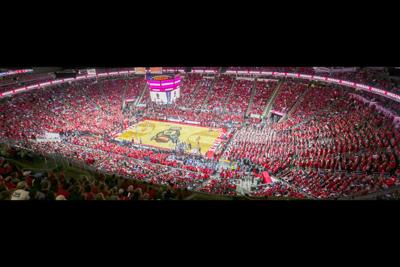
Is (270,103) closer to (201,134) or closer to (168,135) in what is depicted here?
(201,134)

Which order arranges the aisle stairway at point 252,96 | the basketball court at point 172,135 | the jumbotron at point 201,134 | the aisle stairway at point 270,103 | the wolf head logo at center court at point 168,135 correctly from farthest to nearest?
the aisle stairway at point 252,96, the aisle stairway at point 270,103, the wolf head logo at center court at point 168,135, the basketball court at point 172,135, the jumbotron at point 201,134

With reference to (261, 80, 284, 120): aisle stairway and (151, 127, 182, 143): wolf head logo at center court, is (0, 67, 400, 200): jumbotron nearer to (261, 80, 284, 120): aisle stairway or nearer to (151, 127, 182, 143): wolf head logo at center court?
(261, 80, 284, 120): aisle stairway

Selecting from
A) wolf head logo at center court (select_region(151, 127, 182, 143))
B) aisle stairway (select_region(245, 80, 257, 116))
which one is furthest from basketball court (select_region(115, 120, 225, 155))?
aisle stairway (select_region(245, 80, 257, 116))

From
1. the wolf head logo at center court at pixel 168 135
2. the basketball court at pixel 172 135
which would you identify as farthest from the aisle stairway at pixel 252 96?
the wolf head logo at center court at pixel 168 135

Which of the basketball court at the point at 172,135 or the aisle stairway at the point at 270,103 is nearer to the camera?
the basketball court at the point at 172,135

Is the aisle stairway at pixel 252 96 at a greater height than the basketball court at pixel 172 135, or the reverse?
the aisle stairway at pixel 252 96

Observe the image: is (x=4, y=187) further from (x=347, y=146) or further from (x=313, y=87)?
(x=313, y=87)

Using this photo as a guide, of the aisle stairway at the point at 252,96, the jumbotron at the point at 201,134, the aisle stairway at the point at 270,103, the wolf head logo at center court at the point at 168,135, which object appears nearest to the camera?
the jumbotron at the point at 201,134

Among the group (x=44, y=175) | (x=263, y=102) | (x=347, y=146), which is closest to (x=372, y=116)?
(x=347, y=146)

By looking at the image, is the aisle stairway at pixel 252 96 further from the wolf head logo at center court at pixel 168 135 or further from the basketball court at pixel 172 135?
the wolf head logo at center court at pixel 168 135
